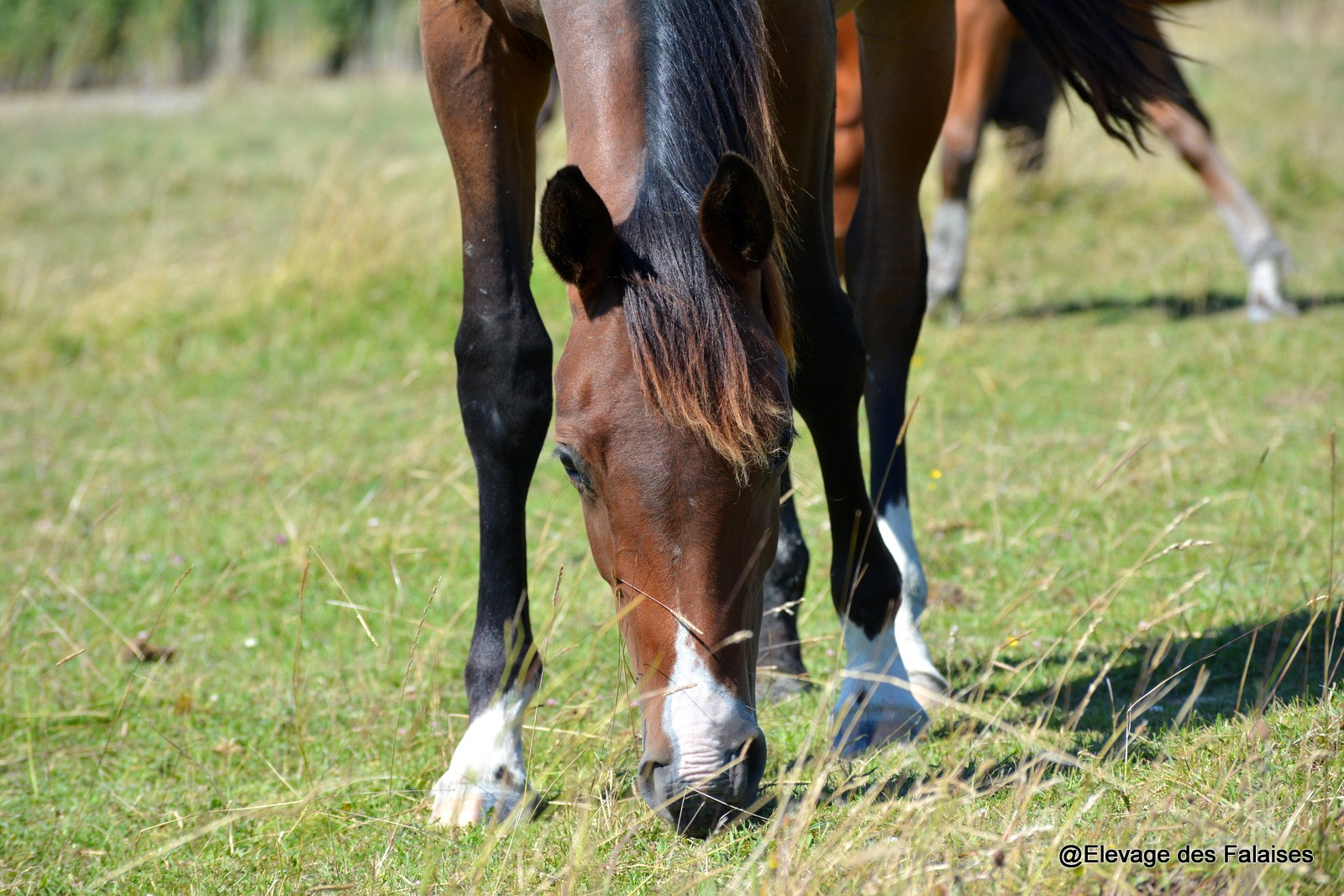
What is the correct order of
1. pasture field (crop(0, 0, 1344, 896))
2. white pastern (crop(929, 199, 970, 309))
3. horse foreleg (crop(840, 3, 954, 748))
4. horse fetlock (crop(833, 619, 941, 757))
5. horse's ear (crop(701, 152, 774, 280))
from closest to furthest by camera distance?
horse's ear (crop(701, 152, 774, 280)) < pasture field (crop(0, 0, 1344, 896)) < horse fetlock (crop(833, 619, 941, 757)) < horse foreleg (crop(840, 3, 954, 748)) < white pastern (crop(929, 199, 970, 309))

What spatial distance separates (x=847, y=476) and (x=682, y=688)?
1.05 metres

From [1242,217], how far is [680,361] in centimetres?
583

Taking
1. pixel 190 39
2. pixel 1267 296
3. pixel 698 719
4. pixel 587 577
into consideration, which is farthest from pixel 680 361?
pixel 190 39

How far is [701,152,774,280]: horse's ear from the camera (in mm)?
1888

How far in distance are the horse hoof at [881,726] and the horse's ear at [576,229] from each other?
1174 millimetres

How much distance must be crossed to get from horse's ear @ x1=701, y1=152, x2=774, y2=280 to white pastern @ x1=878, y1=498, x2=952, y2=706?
3.82 feet

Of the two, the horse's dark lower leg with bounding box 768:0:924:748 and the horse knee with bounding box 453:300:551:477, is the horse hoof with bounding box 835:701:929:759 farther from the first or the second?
the horse knee with bounding box 453:300:551:477

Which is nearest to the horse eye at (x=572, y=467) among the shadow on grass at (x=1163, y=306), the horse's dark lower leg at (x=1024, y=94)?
the shadow on grass at (x=1163, y=306)

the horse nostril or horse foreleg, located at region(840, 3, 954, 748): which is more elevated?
horse foreleg, located at region(840, 3, 954, 748)

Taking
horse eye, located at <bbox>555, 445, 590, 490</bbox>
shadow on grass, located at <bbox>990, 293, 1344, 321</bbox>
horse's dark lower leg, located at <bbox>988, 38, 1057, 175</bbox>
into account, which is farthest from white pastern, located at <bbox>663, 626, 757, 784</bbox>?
horse's dark lower leg, located at <bbox>988, 38, 1057, 175</bbox>

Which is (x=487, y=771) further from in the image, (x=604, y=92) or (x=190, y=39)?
(x=190, y=39)

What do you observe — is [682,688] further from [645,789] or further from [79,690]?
[79,690]

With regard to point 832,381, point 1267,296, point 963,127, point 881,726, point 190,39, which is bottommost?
point 881,726

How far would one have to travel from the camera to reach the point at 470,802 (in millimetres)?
2336
